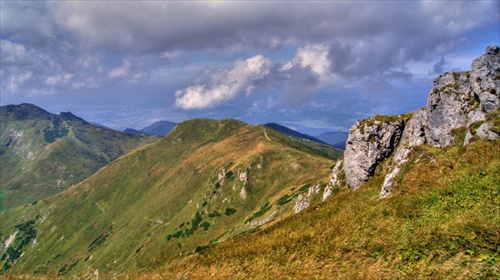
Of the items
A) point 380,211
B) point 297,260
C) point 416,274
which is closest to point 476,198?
point 380,211

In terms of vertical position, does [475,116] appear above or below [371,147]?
above

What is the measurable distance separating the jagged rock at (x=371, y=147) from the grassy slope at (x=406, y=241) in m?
26.5

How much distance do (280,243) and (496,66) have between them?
1603 inches

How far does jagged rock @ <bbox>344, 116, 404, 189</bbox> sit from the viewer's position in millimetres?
52531

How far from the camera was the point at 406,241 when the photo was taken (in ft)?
47.1

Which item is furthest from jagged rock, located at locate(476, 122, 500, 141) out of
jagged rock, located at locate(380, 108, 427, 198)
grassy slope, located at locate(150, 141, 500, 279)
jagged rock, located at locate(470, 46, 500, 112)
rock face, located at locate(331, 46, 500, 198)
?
jagged rock, located at locate(380, 108, 427, 198)

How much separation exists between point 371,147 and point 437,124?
13336mm

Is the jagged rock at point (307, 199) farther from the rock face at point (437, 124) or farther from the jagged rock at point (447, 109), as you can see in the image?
the jagged rock at point (447, 109)

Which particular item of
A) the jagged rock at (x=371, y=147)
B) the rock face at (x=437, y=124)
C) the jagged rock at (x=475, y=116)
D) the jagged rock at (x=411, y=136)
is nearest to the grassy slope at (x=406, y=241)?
the rock face at (x=437, y=124)

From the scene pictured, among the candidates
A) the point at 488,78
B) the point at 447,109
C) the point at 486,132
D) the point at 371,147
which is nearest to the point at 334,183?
the point at 371,147

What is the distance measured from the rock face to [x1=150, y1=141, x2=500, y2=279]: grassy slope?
22.8 ft

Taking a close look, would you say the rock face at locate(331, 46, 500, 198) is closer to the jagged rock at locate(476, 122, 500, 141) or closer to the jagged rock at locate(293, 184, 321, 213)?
the jagged rock at locate(476, 122, 500, 141)

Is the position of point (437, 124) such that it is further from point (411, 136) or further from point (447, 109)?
point (411, 136)

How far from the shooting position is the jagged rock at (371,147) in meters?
52.5
